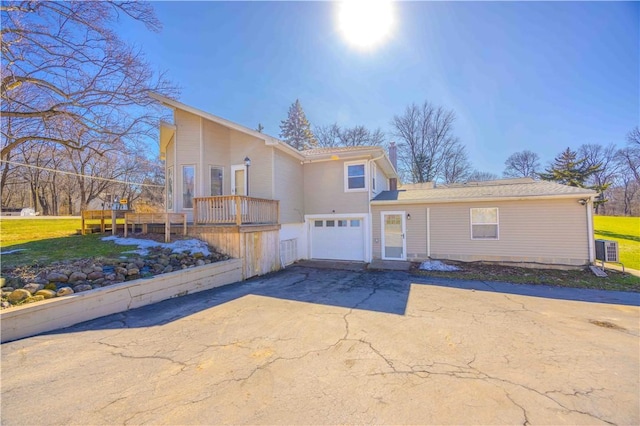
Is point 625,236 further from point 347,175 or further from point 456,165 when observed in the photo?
point 347,175

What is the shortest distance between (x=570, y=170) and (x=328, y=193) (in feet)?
99.5

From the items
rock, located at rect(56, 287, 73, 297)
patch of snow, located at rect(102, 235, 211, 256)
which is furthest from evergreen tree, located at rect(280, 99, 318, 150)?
rock, located at rect(56, 287, 73, 297)

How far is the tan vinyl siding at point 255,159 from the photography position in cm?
1020

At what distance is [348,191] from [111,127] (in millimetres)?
10235

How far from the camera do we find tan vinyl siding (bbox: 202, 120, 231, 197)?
10.5m

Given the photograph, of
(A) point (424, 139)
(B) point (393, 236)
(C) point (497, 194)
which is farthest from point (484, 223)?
(A) point (424, 139)

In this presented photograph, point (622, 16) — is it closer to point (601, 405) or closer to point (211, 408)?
point (601, 405)

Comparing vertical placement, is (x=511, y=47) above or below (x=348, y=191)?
above

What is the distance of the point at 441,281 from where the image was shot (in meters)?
8.05

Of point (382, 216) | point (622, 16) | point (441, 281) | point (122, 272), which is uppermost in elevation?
point (622, 16)

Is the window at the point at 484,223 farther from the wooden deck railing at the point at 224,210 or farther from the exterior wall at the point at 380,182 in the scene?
the wooden deck railing at the point at 224,210

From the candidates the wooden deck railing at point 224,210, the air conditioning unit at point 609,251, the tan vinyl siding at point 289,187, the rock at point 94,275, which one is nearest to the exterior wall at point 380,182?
the tan vinyl siding at point 289,187

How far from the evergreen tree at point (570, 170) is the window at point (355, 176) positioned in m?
27.3

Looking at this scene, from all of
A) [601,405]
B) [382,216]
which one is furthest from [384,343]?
[382,216]
